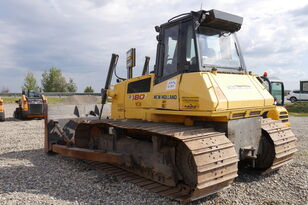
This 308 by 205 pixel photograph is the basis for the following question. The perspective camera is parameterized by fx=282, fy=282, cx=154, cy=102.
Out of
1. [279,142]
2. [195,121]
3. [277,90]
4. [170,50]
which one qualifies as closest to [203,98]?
[195,121]

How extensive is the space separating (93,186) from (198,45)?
9.79ft

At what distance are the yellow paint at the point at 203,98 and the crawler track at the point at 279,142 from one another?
0.44 metres

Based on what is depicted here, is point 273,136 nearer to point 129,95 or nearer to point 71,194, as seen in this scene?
point 129,95

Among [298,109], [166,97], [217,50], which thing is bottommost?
[298,109]

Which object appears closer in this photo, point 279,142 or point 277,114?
point 279,142

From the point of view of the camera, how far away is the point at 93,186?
4.88 metres

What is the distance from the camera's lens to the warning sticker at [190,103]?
14.2 ft

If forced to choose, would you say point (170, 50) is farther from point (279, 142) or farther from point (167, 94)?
point (279, 142)

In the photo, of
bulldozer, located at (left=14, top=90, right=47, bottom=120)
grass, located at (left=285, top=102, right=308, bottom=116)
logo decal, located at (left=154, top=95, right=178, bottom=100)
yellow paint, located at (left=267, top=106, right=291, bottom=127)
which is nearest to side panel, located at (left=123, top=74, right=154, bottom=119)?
logo decal, located at (left=154, top=95, right=178, bottom=100)

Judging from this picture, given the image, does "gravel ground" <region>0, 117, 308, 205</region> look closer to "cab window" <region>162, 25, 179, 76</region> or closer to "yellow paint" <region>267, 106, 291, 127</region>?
"cab window" <region>162, 25, 179, 76</region>

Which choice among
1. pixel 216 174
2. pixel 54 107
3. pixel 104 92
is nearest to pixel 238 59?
pixel 216 174

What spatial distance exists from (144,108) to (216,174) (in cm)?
208

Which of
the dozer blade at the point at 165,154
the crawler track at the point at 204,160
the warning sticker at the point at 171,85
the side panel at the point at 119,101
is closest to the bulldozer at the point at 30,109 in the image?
the dozer blade at the point at 165,154

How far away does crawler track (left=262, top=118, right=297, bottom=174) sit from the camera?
16.6ft
